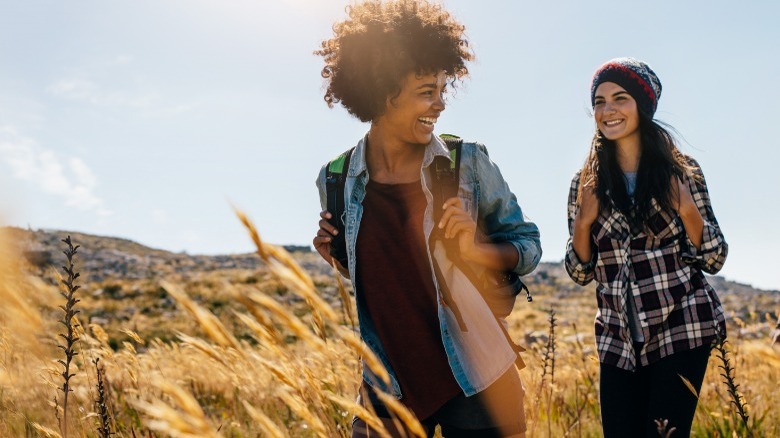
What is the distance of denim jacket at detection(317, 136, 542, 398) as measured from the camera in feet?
7.12

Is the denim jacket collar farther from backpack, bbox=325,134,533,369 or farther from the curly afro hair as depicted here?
the curly afro hair

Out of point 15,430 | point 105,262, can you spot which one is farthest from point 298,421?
point 105,262

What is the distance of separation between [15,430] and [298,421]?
1778 millimetres

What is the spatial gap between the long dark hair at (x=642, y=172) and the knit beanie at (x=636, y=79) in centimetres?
7

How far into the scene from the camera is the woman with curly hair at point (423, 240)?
217 cm

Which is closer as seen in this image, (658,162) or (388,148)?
(388,148)

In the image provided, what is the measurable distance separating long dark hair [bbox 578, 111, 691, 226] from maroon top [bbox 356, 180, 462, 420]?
1.15 m

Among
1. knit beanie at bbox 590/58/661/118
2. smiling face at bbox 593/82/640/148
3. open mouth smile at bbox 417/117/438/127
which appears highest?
knit beanie at bbox 590/58/661/118

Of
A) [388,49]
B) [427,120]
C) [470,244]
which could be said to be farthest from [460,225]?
[388,49]

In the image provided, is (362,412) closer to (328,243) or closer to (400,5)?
(328,243)

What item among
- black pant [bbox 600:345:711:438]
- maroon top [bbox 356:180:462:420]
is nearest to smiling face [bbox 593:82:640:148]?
black pant [bbox 600:345:711:438]

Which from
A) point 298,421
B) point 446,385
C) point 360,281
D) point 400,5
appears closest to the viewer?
point 446,385

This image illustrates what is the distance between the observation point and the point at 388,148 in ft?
8.26

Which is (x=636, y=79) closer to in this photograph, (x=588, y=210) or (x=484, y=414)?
(x=588, y=210)
